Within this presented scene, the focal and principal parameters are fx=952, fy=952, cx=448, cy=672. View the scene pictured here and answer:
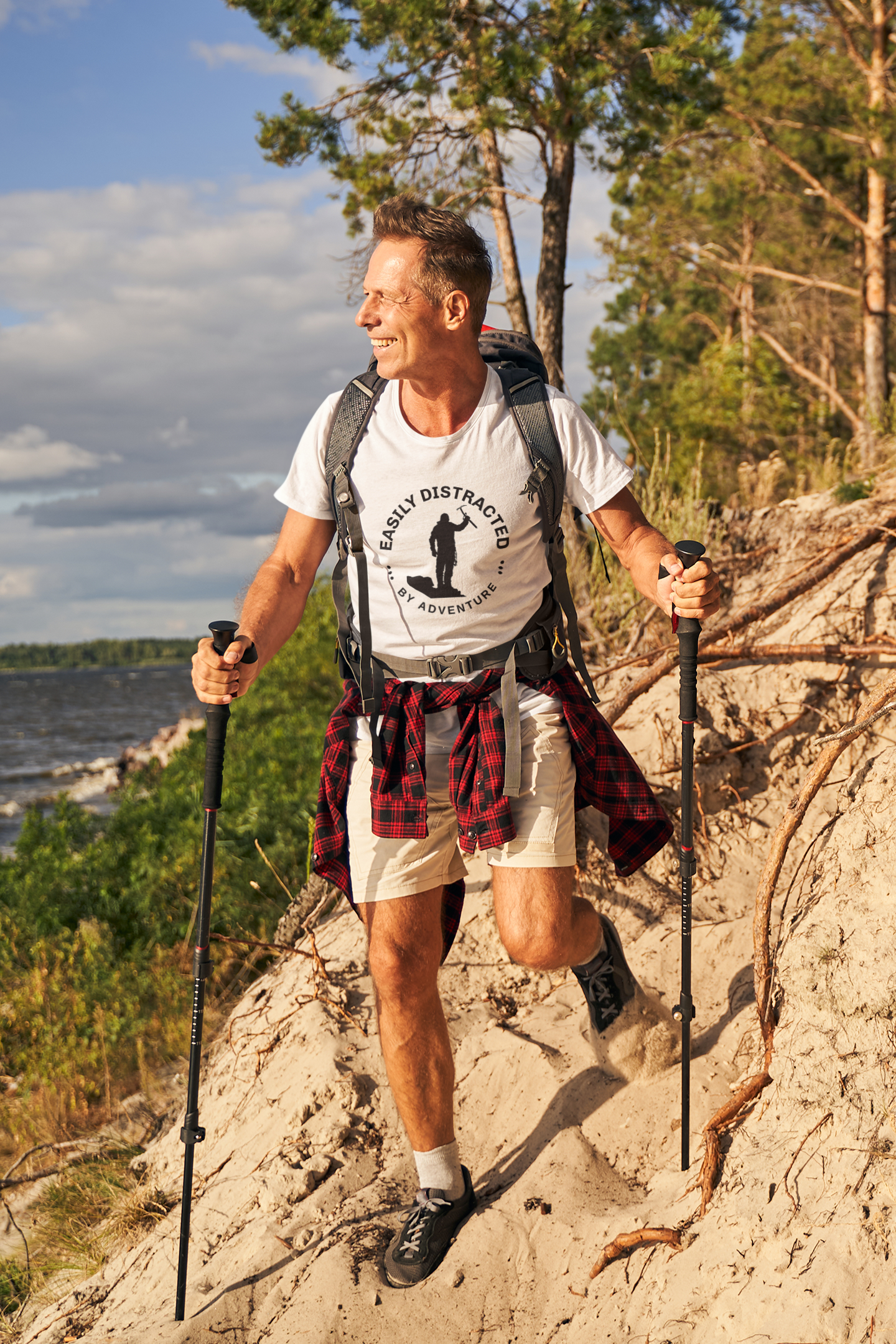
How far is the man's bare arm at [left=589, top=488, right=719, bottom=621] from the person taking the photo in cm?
262

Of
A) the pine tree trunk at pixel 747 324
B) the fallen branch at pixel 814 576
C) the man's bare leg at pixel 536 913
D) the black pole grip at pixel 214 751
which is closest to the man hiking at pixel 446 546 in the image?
the black pole grip at pixel 214 751

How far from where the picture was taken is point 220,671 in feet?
8.71

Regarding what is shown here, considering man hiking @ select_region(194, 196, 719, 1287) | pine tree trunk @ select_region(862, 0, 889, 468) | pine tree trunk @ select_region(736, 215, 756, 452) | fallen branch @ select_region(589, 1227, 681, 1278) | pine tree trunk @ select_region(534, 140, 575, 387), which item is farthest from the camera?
pine tree trunk @ select_region(736, 215, 756, 452)

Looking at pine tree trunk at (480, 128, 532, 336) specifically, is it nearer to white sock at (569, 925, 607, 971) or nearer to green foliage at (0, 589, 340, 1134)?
green foliage at (0, 589, 340, 1134)

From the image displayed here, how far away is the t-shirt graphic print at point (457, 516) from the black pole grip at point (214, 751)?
507 mm

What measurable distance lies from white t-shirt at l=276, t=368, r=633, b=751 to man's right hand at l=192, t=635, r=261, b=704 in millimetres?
384

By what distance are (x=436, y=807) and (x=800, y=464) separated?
8.54m

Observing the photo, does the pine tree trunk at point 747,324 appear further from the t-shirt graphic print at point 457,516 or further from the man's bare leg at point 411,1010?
the man's bare leg at point 411,1010

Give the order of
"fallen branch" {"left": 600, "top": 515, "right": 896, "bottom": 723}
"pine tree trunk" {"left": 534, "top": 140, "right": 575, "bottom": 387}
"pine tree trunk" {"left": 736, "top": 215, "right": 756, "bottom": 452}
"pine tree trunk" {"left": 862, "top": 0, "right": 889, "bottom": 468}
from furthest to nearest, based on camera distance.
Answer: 1. "pine tree trunk" {"left": 736, "top": 215, "right": 756, "bottom": 452}
2. "pine tree trunk" {"left": 862, "top": 0, "right": 889, "bottom": 468}
3. "pine tree trunk" {"left": 534, "top": 140, "right": 575, "bottom": 387}
4. "fallen branch" {"left": 600, "top": 515, "right": 896, "bottom": 723}

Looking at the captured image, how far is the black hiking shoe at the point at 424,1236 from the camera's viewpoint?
266cm

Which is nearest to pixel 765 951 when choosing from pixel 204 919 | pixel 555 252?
pixel 204 919

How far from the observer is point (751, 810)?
4133 millimetres

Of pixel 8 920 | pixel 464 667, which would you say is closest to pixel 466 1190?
pixel 464 667

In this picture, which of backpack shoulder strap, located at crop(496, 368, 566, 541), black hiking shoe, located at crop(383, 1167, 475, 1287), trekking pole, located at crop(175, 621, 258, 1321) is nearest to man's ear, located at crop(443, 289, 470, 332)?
backpack shoulder strap, located at crop(496, 368, 566, 541)
